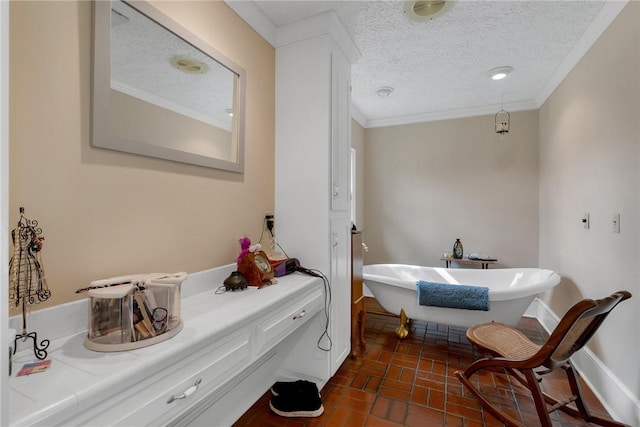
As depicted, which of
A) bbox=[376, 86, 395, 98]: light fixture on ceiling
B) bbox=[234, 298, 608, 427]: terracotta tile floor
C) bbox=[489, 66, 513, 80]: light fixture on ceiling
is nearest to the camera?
bbox=[234, 298, 608, 427]: terracotta tile floor

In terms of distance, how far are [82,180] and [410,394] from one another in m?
2.23

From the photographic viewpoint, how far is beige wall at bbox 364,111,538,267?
3693 mm

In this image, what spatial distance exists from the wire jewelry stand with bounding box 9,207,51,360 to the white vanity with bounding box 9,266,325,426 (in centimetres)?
5

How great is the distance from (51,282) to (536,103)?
4686mm

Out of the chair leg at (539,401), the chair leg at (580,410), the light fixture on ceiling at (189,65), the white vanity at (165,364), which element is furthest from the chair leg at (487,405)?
the light fixture on ceiling at (189,65)

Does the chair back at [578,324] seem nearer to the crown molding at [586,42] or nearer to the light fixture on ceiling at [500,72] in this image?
the crown molding at [586,42]

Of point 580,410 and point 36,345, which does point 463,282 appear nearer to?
point 580,410

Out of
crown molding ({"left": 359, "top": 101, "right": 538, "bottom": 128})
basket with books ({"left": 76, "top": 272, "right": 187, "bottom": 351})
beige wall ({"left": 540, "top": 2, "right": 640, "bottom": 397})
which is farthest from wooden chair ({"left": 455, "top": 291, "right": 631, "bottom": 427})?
crown molding ({"left": 359, "top": 101, "right": 538, "bottom": 128})

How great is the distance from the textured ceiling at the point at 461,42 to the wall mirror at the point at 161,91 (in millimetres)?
536

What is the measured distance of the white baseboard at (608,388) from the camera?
Result: 1.68 m

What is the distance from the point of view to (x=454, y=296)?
8.40 ft

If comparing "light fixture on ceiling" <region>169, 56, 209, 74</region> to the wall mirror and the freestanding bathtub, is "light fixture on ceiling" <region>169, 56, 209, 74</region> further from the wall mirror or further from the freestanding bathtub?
the freestanding bathtub

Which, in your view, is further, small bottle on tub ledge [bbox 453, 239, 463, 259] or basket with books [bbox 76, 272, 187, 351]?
small bottle on tub ledge [bbox 453, 239, 463, 259]

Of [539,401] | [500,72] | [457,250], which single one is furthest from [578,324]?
[500,72]
